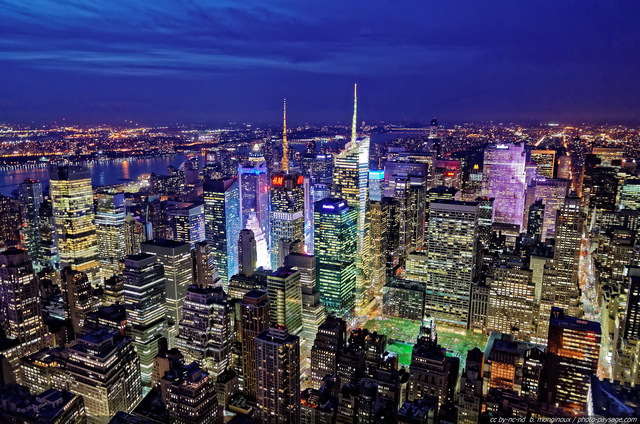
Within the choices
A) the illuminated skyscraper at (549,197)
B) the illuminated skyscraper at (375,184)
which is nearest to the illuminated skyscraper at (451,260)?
the illuminated skyscraper at (549,197)

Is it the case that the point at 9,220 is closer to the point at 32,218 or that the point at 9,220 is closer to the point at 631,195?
the point at 32,218

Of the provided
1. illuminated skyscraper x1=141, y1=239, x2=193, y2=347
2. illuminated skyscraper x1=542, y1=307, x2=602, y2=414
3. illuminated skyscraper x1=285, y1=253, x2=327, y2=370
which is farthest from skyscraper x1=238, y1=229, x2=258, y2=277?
illuminated skyscraper x1=542, y1=307, x2=602, y2=414

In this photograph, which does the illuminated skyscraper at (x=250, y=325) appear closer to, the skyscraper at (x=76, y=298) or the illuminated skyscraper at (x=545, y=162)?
the skyscraper at (x=76, y=298)

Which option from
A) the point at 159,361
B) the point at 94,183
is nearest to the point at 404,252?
the point at 159,361

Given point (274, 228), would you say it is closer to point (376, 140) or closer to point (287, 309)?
point (287, 309)

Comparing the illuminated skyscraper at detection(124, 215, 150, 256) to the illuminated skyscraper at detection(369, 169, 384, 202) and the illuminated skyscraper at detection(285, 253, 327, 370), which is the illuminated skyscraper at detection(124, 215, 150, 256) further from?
the illuminated skyscraper at detection(369, 169, 384, 202)

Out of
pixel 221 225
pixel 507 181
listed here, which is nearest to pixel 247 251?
pixel 221 225
